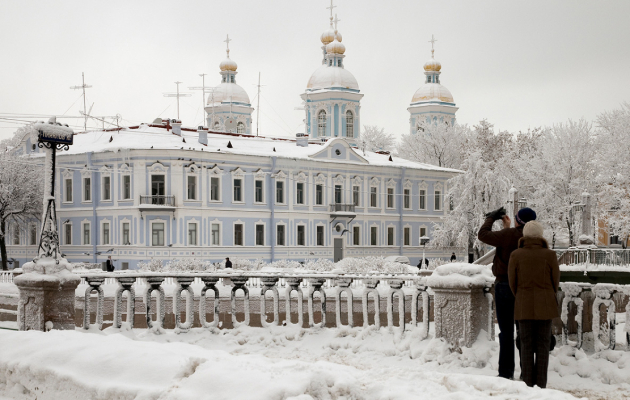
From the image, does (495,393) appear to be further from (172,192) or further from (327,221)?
(327,221)

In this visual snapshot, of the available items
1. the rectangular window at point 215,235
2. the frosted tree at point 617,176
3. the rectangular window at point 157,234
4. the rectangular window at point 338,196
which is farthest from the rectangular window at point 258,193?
the frosted tree at point 617,176

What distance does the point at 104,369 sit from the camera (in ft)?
22.6

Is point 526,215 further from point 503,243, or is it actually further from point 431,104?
point 431,104

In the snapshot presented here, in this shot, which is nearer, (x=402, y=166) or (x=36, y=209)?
(x=36, y=209)

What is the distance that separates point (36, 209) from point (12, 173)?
94.2 inches

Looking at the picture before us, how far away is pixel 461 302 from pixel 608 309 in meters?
1.68

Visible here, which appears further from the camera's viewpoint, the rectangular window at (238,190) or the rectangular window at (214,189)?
the rectangular window at (238,190)

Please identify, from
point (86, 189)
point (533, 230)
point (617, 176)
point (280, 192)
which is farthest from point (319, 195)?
point (533, 230)

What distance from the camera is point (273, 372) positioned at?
20.1 ft

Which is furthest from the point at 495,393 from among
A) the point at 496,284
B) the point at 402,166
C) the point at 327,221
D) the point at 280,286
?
the point at 402,166

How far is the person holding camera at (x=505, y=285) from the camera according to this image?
8.53 meters

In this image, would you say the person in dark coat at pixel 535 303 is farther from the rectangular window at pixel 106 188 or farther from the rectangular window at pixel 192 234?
the rectangular window at pixel 106 188

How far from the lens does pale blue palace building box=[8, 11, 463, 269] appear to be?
40.9 m

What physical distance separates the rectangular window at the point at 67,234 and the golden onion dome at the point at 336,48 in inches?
1066
